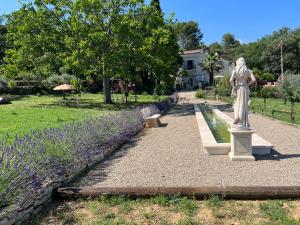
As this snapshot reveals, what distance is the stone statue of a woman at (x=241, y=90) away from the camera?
9539 millimetres

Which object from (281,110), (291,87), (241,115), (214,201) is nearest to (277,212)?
(214,201)

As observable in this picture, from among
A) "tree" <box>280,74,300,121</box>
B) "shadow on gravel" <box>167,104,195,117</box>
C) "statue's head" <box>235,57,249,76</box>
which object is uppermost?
"statue's head" <box>235,57,249,76</box>

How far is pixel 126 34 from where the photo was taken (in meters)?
25.7

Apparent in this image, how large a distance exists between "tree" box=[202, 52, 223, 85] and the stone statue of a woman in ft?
190

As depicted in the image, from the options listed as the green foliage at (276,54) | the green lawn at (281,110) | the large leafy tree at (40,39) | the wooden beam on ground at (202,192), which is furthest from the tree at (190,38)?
the wooden beam on ground at (202,192)

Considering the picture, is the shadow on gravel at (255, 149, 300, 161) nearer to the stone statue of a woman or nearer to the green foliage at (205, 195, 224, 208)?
the stone statue of a woman

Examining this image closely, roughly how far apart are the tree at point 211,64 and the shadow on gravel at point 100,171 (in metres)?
56.6

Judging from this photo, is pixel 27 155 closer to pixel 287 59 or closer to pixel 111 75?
pixel 111 75

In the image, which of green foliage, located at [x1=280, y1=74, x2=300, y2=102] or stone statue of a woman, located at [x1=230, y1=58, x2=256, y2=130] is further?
green foliage, located at [x1=280, y1=74, x2=300, y2=102]

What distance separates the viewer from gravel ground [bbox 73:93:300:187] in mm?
7531

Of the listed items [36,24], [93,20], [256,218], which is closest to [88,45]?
[93,20]

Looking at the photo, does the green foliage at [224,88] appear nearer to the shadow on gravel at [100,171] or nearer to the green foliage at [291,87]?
the green foliage at [291,87]

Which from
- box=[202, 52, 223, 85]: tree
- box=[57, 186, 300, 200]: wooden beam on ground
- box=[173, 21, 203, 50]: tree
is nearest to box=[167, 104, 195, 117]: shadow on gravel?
box=[57, 186, 300, 200]: wooden beam on ground

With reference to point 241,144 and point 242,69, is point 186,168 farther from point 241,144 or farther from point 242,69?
point 242,69
